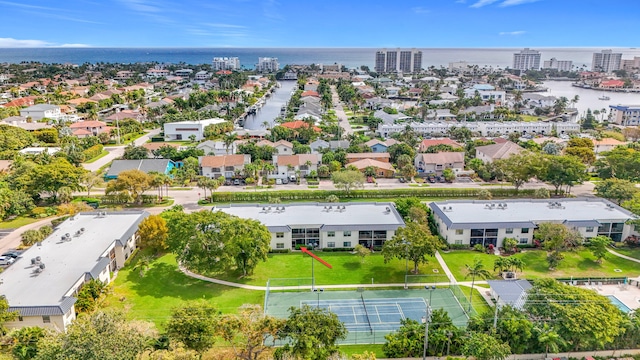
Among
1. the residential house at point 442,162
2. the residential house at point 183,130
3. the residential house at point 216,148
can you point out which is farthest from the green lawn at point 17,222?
the residential house at point 442,162

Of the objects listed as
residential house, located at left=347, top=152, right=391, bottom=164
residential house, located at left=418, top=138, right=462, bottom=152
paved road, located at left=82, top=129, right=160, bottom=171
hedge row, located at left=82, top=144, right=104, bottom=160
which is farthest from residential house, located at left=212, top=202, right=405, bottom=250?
hedge row, located at left=82, top=144, right=104, bottom=160

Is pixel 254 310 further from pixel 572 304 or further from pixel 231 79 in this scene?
pixel 231 79

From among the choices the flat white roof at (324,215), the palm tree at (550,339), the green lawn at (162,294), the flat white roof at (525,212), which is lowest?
the green lawn at (162,294)

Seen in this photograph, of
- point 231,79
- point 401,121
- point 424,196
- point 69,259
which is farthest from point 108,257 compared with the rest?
point 231,79

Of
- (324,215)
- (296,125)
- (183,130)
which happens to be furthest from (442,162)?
(183,130)

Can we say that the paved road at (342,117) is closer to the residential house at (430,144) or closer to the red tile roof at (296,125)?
the red tile roof at (296,125)

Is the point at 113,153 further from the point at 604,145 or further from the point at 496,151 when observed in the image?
the point at 604,145
